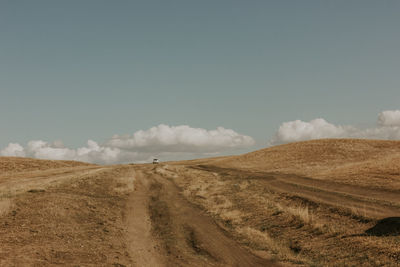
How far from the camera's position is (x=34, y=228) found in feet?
48.2

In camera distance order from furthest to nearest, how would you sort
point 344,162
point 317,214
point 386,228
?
point 344,162, point 317,214, point 386,228

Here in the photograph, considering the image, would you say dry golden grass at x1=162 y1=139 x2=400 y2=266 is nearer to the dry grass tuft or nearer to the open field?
the open field

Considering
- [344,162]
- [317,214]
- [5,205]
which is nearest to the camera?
[5,205]

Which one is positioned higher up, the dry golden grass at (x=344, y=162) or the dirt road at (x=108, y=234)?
the dry golden grass at (x=344, y=162)

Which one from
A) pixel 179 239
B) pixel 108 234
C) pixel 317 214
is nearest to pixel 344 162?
pixel 317 214

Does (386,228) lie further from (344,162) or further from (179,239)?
(344,162)

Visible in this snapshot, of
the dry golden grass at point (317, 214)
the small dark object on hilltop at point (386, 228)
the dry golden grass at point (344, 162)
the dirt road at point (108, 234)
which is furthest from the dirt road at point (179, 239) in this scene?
the dry golden grass at point (344, 162)

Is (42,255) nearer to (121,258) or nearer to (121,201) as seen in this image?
(121,258)

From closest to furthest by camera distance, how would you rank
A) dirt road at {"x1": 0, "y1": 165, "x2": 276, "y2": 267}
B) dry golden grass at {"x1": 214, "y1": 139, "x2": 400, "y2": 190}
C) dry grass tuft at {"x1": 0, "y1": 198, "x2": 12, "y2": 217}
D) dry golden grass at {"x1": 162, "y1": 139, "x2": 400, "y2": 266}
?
dirt road at {"x1": 0, "y1": 165, "x2": 276, "y2": 267}, dry golden grass at {"x1": 162, "y1": 139, "x2": 400, "y2": 266}, dry grass tuft at {"x1": 0, "y1": 198, "x2": 12, "y2": 217}, dry golden grass at {"x1": 214, "y1": 139, "x2": 400, "y2": 190}

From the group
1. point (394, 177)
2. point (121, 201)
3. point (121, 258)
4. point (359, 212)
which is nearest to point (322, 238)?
point (359, 212)

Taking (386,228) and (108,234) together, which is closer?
(386,228)

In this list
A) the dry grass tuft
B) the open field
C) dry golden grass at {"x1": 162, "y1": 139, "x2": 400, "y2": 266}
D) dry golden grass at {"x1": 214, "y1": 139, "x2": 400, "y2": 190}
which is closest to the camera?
the open field

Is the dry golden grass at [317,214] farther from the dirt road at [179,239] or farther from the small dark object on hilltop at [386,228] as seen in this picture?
the dirt road at [179,239]

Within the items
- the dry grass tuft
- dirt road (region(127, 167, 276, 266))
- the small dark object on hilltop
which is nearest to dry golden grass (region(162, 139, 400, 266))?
the small dark object on hilltop
